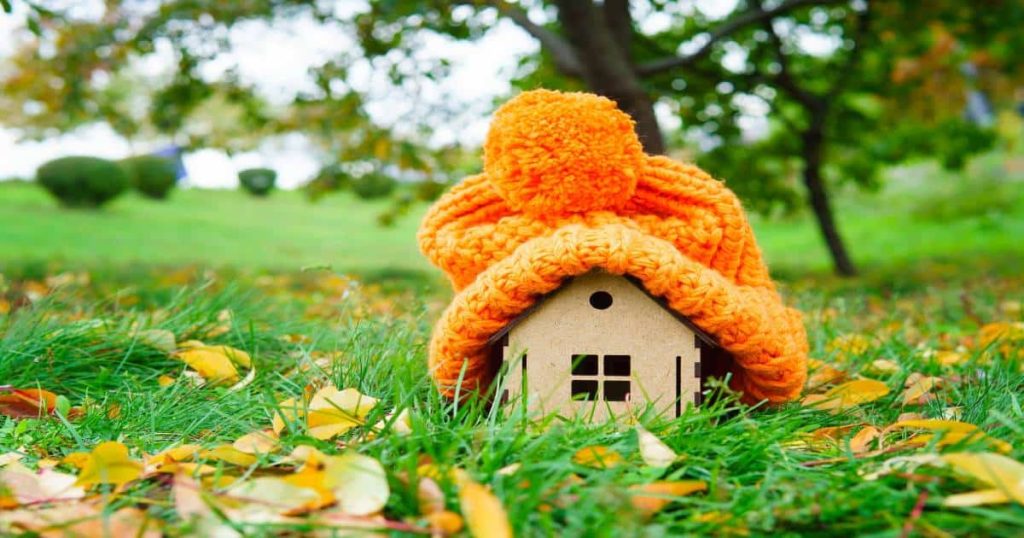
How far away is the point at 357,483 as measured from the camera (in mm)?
1075

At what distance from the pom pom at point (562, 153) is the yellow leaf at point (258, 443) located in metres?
0.58

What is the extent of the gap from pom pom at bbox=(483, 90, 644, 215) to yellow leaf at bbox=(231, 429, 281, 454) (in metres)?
0.58

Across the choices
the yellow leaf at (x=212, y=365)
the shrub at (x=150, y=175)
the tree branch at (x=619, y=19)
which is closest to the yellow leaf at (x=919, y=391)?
the yellow leaf at (x=212, y=365)

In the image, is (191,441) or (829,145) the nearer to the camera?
(191,441)

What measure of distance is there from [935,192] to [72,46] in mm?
12461

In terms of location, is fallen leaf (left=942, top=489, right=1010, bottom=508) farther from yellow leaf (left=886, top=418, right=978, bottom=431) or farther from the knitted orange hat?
the knitted orange hat

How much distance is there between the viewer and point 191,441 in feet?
4.80

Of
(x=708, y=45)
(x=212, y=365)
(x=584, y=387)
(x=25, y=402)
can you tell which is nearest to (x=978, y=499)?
(x=584, y=387)

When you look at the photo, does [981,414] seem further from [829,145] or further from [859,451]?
[829,145]

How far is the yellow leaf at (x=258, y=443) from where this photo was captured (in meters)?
1.29

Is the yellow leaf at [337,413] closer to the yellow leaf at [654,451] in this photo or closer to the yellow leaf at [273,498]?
the yellow leaf at [273,498]

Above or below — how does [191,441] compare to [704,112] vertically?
below

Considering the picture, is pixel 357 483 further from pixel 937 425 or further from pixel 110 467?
pixel 937 425

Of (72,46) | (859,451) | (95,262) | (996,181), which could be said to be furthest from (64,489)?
(996,181)
